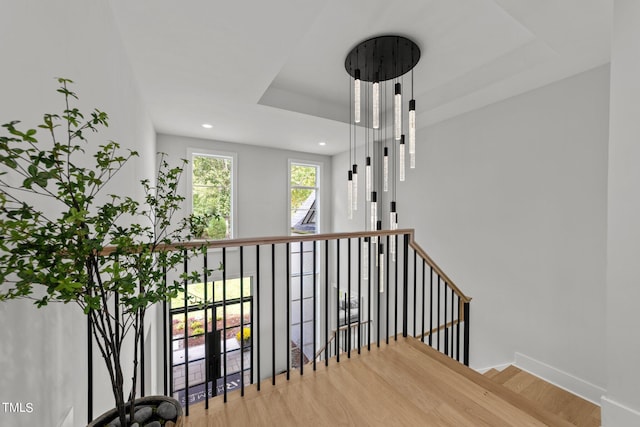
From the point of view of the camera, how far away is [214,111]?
342 centimetres

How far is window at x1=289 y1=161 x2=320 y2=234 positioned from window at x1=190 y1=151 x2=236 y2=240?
1280 millimetres

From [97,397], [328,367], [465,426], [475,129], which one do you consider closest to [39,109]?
[97,397]

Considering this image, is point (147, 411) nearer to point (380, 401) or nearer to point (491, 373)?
point (380, 401)

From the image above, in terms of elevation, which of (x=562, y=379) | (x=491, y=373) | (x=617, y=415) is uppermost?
(x=617, y=415)

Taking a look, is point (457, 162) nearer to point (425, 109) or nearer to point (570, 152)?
point (425, 109)

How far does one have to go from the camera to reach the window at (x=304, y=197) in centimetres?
586

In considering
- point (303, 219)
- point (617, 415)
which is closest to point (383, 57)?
point (617, 415)

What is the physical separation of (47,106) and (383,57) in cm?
254

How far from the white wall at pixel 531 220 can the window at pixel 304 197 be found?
2833mm

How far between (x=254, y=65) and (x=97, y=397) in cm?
263

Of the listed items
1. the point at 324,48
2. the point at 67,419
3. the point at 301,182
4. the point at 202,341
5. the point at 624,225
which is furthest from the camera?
the point at 301,182

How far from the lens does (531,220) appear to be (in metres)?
2.96

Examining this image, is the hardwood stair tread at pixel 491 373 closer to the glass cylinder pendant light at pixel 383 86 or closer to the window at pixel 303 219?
the glass cylinder pendant light at pixel 383 86

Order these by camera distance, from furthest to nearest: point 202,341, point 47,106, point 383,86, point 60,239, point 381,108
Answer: point 202,341
point 381,108
point 383,86
point 47,106
point 60,239
